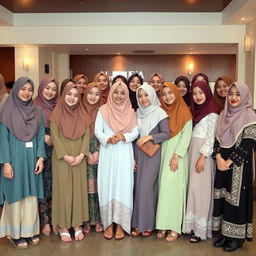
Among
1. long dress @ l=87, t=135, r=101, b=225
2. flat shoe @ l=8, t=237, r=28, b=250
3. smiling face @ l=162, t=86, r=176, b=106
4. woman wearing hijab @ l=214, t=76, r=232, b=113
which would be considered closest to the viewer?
flat shoe @ l=8, t=237, r=28, b=250

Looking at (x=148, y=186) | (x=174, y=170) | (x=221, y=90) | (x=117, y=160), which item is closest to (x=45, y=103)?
(x=117, y=160)

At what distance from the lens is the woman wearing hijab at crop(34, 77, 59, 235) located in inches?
125

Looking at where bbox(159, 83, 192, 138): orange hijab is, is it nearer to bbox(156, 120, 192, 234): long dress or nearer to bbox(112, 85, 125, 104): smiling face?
bbox(156, 120, 192, 234): long dress

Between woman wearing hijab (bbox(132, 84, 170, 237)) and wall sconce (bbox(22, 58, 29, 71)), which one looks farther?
wall sconce (bbox(22, 58, 29, 71))

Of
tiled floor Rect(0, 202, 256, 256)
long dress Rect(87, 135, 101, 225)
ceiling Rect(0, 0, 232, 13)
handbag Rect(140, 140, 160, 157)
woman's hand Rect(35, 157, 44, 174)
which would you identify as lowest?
tiled floor Rect(0, 202, 256, 256)

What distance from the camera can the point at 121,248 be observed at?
297 centimetres

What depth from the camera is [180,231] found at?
3.11m

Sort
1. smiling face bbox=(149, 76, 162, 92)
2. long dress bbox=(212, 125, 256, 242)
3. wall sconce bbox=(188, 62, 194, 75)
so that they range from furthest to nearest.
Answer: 1. wall sconce bbox=(188, 62, 194, 75)
2. smiling face bbox=(149, 76, 162, 92)
3. long dress bbox=(212, 125, 256, 242)

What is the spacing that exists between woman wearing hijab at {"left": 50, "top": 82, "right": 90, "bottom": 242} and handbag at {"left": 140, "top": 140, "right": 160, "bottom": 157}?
537mm

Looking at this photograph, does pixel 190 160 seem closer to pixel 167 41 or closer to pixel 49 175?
pixel 49 175

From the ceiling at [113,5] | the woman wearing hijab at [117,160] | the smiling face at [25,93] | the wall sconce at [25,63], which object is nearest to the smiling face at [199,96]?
the woman wearing hijab at [117,160]

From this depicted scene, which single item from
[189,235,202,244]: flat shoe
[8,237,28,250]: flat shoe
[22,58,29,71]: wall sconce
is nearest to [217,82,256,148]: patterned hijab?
[189,235,202,244]: flat shoe

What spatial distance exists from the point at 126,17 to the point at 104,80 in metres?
3.42

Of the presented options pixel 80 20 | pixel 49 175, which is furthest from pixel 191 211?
pixel 80 20
